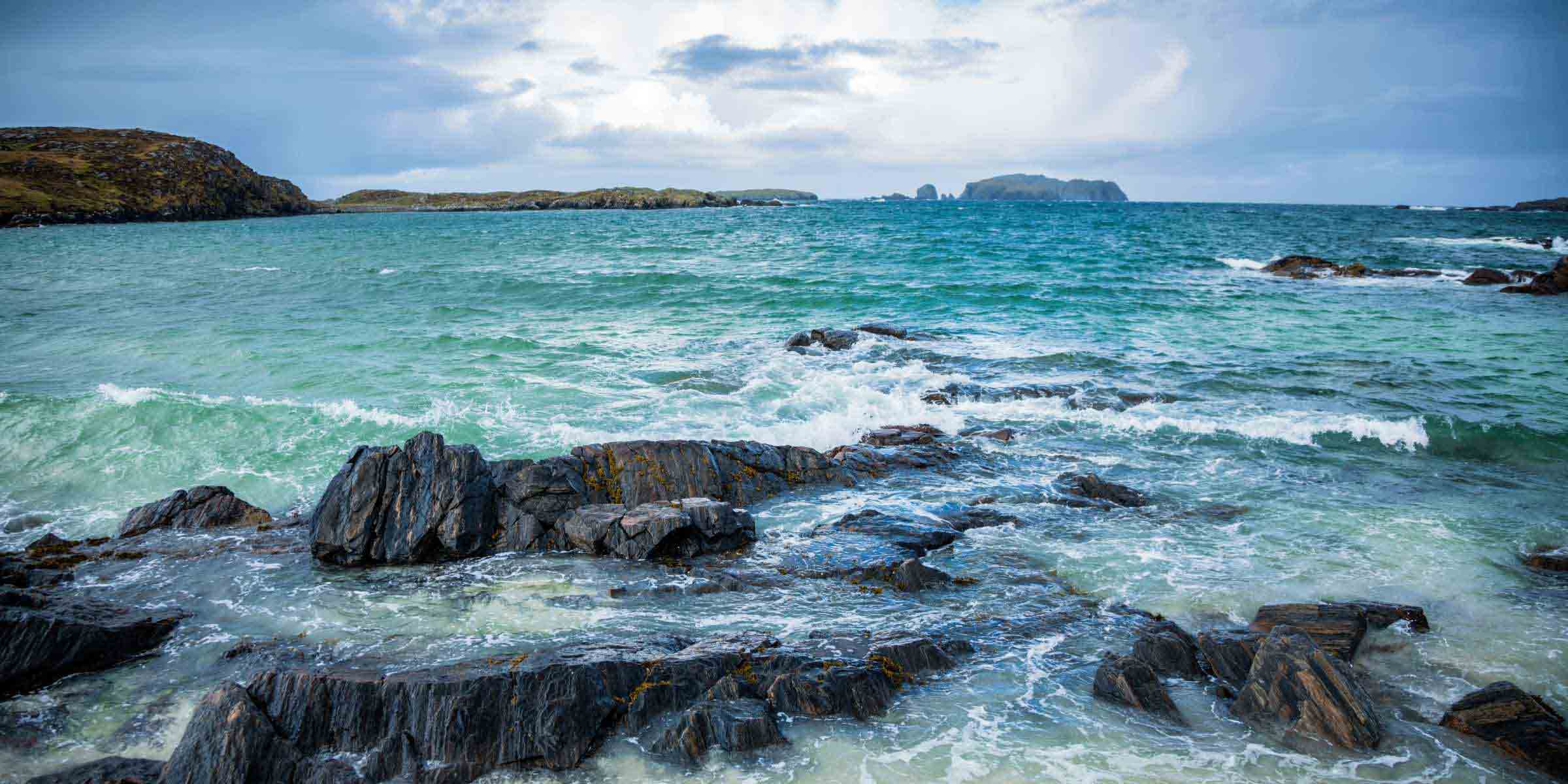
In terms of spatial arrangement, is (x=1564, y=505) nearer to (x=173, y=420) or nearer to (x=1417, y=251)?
(x=173, y=420)

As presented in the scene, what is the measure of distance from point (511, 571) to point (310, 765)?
150 inches

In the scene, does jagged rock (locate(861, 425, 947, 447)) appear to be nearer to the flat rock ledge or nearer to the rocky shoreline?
the rocky shoreline

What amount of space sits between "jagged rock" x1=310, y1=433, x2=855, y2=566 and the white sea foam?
45.9 m

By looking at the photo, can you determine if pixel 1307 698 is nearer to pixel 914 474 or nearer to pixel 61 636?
pixel 914 474

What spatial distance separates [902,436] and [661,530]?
264 inches

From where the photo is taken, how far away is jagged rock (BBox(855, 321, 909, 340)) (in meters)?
25.5

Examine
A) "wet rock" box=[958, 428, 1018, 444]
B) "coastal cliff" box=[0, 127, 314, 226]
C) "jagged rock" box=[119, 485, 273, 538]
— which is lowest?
"jagged rock" box=[119, 485, 273, 538]

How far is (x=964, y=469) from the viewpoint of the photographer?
14047mm

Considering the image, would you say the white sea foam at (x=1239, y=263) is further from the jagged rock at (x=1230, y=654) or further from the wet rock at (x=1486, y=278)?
the jagged rock at (x=1230, y=654)

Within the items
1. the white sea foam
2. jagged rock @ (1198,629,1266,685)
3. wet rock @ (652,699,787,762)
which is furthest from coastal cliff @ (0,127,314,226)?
the white sea foam

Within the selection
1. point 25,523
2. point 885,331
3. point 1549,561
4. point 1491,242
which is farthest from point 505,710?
point 1491,242

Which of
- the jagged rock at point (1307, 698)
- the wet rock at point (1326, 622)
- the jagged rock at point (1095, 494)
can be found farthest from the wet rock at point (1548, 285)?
the jagged rock at point (1307, 698)

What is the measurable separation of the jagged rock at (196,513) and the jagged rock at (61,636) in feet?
10.1

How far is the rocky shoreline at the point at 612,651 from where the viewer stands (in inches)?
249
